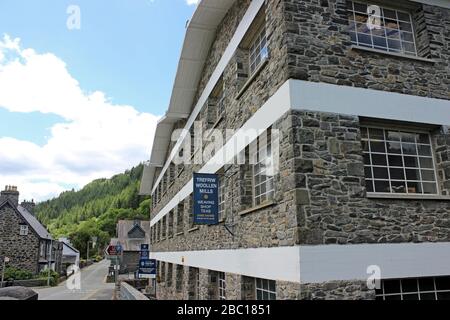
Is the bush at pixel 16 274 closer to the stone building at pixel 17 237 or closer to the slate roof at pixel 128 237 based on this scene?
Result: the stone building at pixel 17 237

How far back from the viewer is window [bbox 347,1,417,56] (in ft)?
26.4

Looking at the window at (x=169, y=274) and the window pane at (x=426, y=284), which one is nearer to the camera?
the window pane at (x=426, y=284)

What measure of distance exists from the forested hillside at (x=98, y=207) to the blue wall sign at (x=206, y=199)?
8461cm

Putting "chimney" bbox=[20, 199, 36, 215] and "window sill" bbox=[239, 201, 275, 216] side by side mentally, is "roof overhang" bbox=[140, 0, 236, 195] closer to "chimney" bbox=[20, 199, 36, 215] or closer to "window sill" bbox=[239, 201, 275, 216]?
"window sill" bbox=[239, 201, 275, 216]

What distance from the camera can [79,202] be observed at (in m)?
167

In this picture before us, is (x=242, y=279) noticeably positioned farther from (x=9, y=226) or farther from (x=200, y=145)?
(x=9, y=226)

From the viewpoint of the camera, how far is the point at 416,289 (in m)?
6.78

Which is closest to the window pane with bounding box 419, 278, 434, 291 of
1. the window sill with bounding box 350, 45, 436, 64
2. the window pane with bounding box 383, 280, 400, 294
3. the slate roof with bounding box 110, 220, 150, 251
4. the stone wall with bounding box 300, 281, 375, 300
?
the window pane with bounding box 383, 280, 400, 294

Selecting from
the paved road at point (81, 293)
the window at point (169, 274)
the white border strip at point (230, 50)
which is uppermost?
the white border strip at point (230, 50)

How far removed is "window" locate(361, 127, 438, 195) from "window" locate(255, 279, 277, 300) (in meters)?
2.58

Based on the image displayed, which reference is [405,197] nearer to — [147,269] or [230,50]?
[230,50]

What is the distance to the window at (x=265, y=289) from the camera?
24.5ft

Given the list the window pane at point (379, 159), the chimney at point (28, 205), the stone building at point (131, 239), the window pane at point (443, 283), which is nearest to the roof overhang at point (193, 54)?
the window pane at point (379, 159)

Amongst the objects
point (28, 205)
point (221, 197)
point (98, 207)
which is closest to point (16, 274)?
point (28, 205)
